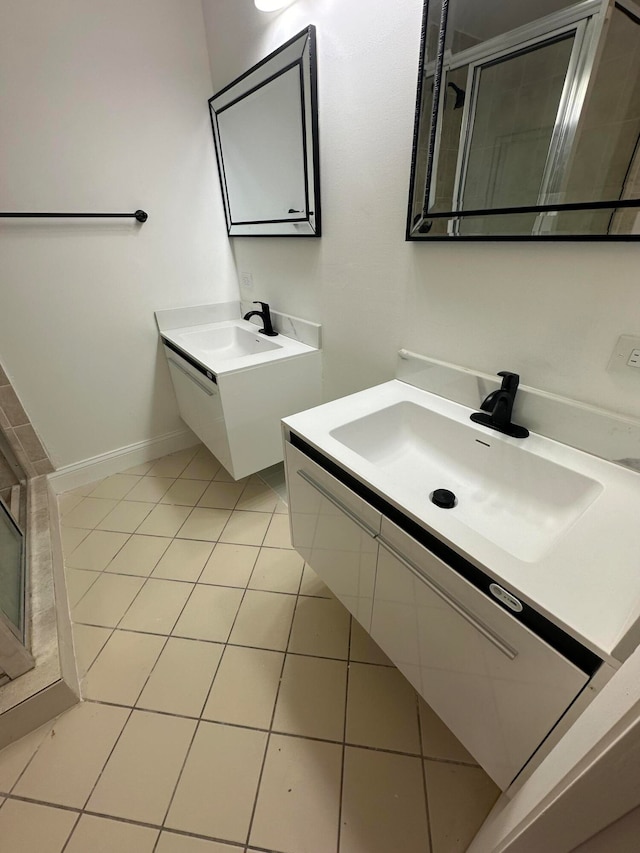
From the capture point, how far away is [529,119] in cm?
81

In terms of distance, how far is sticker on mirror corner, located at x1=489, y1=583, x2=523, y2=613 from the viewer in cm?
58

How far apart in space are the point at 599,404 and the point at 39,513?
224 centimetres

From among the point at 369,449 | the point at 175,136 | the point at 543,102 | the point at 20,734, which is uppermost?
the point at 175,136

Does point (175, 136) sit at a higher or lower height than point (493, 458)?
higher

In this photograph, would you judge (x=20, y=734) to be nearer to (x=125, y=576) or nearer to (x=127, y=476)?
(x=125, y=576)

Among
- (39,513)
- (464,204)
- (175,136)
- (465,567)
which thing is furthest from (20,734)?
(175,136)

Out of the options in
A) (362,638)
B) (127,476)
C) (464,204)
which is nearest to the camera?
(464,204)

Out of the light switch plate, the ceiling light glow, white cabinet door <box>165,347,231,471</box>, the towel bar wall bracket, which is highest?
the ceiling light glow

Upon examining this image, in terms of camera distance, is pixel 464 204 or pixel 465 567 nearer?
pixel 465 567

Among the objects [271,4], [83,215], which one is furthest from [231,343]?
Result: [271,4]

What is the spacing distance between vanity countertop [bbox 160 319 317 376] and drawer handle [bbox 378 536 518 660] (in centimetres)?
101

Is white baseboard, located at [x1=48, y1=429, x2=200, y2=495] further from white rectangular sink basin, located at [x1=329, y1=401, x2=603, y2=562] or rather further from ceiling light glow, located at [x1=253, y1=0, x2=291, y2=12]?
ceiling light glow, located at [x1=253, y1=0, x2=291, y2=12]

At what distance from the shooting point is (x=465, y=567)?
66cm

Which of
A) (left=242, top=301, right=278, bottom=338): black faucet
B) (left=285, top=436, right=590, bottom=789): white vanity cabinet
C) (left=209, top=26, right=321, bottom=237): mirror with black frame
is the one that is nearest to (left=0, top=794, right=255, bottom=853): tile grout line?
(left=285, top=436, right=590, bottom=789): white vanity cabinet
